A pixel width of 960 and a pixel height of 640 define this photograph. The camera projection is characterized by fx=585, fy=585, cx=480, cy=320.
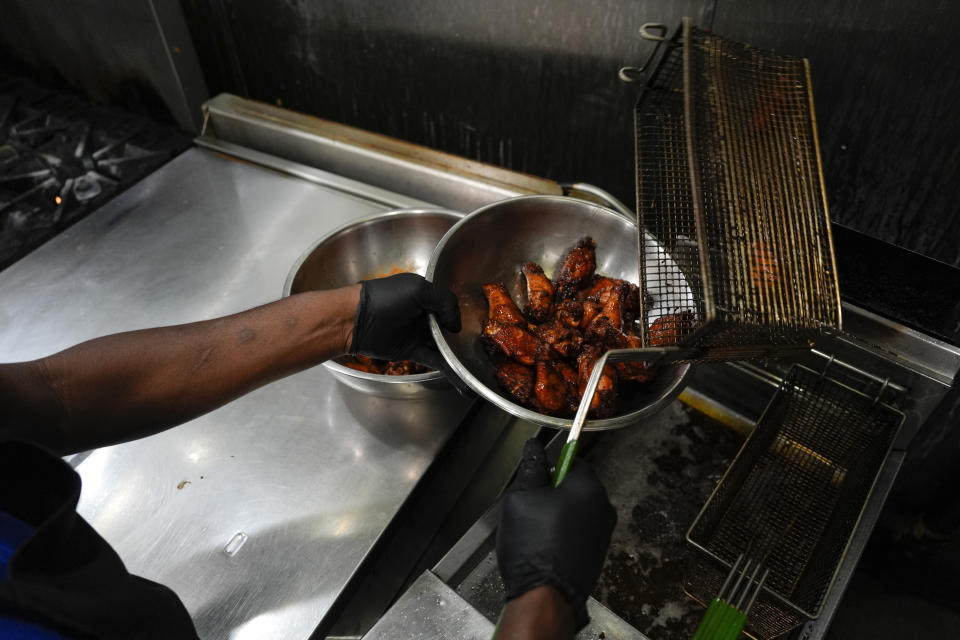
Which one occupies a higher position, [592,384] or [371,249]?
[592,384]

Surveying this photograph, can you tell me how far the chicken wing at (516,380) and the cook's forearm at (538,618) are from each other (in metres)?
0.61

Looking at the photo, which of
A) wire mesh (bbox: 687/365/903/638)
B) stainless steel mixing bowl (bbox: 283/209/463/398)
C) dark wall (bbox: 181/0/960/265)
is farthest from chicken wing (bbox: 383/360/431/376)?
dark wall (bbox: 181/0/960/265)

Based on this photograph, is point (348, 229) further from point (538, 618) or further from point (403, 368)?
point (538, 618)

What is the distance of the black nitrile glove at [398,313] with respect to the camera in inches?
74.4

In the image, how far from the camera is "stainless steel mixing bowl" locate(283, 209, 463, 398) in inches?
91.3

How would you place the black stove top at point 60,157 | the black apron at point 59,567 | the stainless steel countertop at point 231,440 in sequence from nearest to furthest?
the black apron at point 59,567 → the stainless steel countertop at point 231,440 → the black stove top at point 60,157

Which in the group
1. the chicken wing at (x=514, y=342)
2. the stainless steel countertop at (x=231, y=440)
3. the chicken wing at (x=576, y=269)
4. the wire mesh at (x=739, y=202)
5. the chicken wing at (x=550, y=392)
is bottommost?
the stainless steel countertop at (x=231, y=440)

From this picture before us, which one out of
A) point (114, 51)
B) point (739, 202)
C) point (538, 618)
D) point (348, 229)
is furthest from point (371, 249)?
point (114, 51)

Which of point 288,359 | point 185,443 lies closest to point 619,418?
point 288,359

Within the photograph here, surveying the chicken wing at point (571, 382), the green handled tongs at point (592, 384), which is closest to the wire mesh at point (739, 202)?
the green handled tongs at point (592, 384)

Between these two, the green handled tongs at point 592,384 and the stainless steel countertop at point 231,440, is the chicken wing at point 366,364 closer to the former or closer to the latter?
the stainless steel countertop at point 231,440

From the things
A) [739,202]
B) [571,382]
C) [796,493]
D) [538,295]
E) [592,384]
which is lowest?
[796,493]

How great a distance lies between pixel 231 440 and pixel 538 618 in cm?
130

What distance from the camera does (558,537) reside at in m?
1.38
